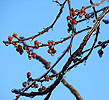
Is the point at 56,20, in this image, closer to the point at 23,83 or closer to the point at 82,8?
the point at 82,8

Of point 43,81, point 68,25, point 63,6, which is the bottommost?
point 43,81

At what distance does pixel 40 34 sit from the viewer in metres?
2.23

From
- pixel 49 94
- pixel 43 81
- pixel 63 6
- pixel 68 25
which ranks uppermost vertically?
pixel 63 6

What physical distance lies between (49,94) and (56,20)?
2.90 feet

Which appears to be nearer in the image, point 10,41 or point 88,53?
point 88,53

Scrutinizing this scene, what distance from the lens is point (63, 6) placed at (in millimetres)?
2287

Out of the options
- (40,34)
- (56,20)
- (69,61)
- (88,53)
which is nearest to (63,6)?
(56,20)

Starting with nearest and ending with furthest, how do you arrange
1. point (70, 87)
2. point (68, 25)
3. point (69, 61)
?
point (69, 61), point (68, 25), point (70, 87)

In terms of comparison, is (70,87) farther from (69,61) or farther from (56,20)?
(56,20)

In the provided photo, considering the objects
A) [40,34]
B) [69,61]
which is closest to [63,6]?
[40,34]

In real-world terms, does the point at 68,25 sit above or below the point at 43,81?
above

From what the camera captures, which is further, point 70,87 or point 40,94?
point 70,87

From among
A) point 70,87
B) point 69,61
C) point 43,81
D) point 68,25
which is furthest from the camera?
point 70,87

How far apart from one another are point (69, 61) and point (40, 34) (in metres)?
0.53
